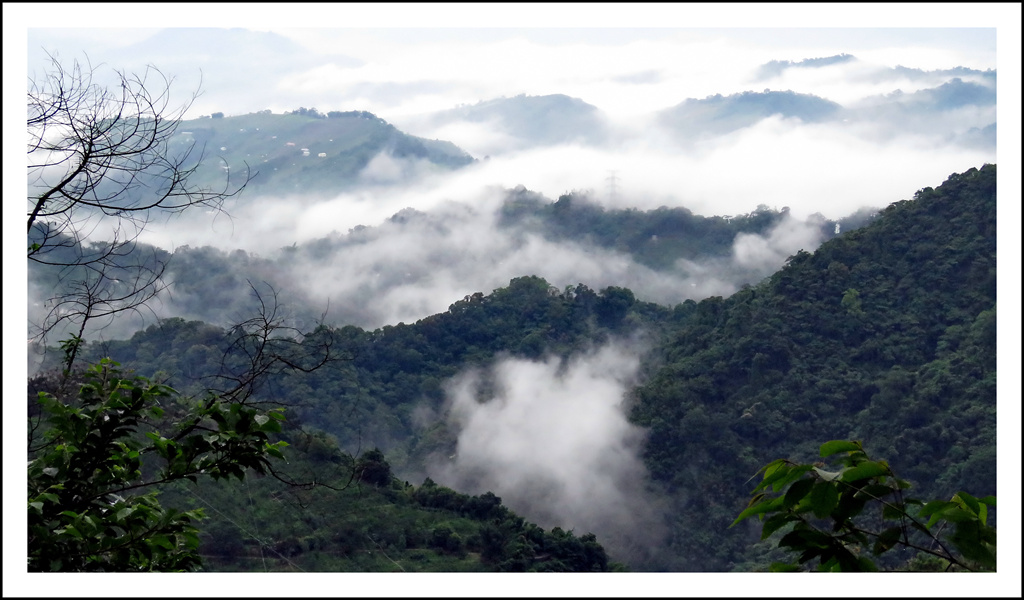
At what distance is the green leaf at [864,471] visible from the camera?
1.07m

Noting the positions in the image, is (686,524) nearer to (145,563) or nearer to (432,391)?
(432,391)

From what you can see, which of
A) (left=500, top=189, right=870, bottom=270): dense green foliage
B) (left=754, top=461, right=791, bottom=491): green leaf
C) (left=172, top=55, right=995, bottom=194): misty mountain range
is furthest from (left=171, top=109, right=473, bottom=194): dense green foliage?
(left=754, top=461, right=791, bottom=491): green leaf

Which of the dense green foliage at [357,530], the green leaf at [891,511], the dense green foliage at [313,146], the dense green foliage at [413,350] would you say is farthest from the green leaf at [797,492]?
the dense green foliage at [313,146]

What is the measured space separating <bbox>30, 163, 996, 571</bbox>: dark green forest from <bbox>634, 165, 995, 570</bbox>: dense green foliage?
0.17 ft

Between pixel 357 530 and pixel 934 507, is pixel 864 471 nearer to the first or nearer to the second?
pixel 934 507

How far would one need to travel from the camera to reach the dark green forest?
1370 cm

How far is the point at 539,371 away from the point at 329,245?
17.1 metres

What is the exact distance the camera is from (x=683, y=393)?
22031 millimetres

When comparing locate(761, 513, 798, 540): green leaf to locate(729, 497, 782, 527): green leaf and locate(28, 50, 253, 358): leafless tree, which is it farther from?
locate(28, 50, 253, 358): leafless tree

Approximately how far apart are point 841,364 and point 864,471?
21555mm

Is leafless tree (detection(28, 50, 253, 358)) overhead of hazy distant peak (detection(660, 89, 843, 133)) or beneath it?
beneath

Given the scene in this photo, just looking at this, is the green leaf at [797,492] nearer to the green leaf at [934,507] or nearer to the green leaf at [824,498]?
the green leaf at [824,498]

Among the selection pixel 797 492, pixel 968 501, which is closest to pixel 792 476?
pixel 797 492

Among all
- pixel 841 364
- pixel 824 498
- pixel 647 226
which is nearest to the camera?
pixel 824 498
